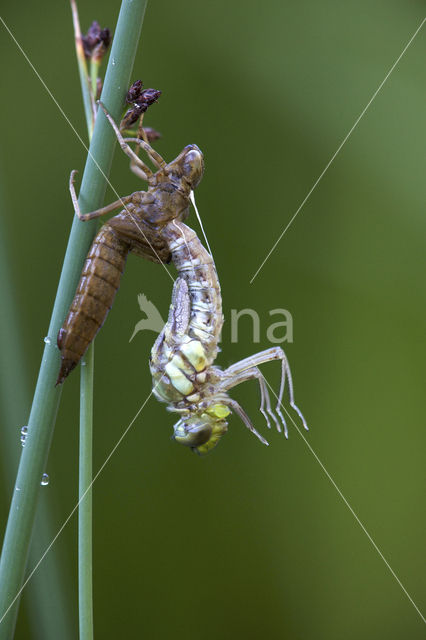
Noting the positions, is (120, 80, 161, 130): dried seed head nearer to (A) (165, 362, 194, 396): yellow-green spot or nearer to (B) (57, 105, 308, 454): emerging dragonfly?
(B) (57, 105, 308, 454): emerging dragonfly

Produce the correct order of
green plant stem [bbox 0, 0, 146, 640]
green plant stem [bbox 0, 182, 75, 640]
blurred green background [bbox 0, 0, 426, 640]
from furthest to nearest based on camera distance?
1. blurred green background [bbox 0, 0, 426, 640]
2. green plant stem [bbox 0, 182, 75, 640]
3. green plant stem [bbox 0, 0, 146, 640]

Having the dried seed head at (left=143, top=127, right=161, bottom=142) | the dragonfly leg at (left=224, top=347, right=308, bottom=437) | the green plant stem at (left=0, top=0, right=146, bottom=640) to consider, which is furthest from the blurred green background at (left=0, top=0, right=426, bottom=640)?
the green plant stem at (left=0, top=0, right=146, bottom=640)

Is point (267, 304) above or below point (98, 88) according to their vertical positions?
below

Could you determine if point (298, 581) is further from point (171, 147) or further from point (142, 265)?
point (171, 147)

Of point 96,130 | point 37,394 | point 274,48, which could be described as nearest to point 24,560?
point 37,394

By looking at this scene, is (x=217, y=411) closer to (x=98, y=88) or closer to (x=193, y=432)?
(x=193, y=432)

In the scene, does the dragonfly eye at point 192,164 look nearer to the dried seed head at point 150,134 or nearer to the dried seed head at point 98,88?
the dried seed head at point 150,134

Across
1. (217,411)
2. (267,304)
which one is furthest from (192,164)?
(267,304)
